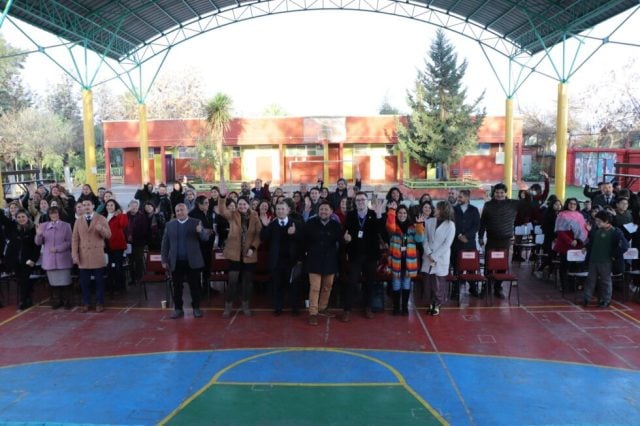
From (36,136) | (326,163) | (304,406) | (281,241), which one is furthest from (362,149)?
(304,406)

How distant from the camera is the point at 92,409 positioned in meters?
4.90

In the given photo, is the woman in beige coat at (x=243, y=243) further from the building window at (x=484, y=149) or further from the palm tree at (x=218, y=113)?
the building window at (x=484, y=149)

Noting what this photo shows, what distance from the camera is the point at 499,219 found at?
825cm

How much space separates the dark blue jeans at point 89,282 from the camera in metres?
7.71

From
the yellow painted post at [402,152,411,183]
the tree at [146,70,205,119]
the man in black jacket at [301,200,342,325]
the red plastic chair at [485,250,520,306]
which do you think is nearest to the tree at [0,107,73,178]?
the tree at [146,70,205,119]

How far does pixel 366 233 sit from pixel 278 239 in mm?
1220

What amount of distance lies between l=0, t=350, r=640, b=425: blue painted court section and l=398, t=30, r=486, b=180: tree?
22.5 m

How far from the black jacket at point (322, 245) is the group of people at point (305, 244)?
0.01 m

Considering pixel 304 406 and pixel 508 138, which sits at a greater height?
pixel 508 138

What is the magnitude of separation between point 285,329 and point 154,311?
2.23 metres

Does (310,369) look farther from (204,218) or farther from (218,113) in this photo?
(218,113)

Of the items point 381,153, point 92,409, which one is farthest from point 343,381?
point 381,153

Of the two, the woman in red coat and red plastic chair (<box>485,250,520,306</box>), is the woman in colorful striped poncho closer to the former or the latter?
red plastic chair (<box>485,250,520,306</box>)

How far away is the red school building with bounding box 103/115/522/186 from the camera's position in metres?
31.3
